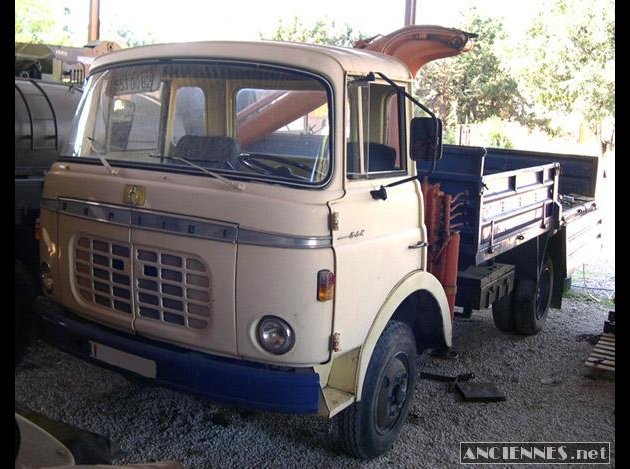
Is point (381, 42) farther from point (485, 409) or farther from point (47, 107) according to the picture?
point (485, 409)

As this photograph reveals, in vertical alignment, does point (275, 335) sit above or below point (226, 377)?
above

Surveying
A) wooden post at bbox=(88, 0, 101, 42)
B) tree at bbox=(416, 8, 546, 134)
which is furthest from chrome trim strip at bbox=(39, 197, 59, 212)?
tree at bbox=(416, 8, 546, 134)

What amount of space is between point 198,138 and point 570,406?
322 centimetres

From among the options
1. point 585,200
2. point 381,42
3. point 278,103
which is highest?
point 381,42

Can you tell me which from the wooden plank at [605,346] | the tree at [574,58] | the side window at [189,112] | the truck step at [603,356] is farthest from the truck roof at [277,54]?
the tree at [574,58]

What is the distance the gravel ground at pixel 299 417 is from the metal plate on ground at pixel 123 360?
451 mm

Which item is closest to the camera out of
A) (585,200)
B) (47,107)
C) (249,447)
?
(249,447)

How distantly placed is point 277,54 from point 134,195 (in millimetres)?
1021

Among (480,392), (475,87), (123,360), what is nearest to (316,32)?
(475,87)

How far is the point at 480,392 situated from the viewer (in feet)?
16.7

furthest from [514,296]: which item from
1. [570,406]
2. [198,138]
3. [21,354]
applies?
[21,354]

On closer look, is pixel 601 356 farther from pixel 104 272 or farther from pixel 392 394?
pixel 104 272

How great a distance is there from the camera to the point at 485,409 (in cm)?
491

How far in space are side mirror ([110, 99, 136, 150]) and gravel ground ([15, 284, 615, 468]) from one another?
1.53 meters
